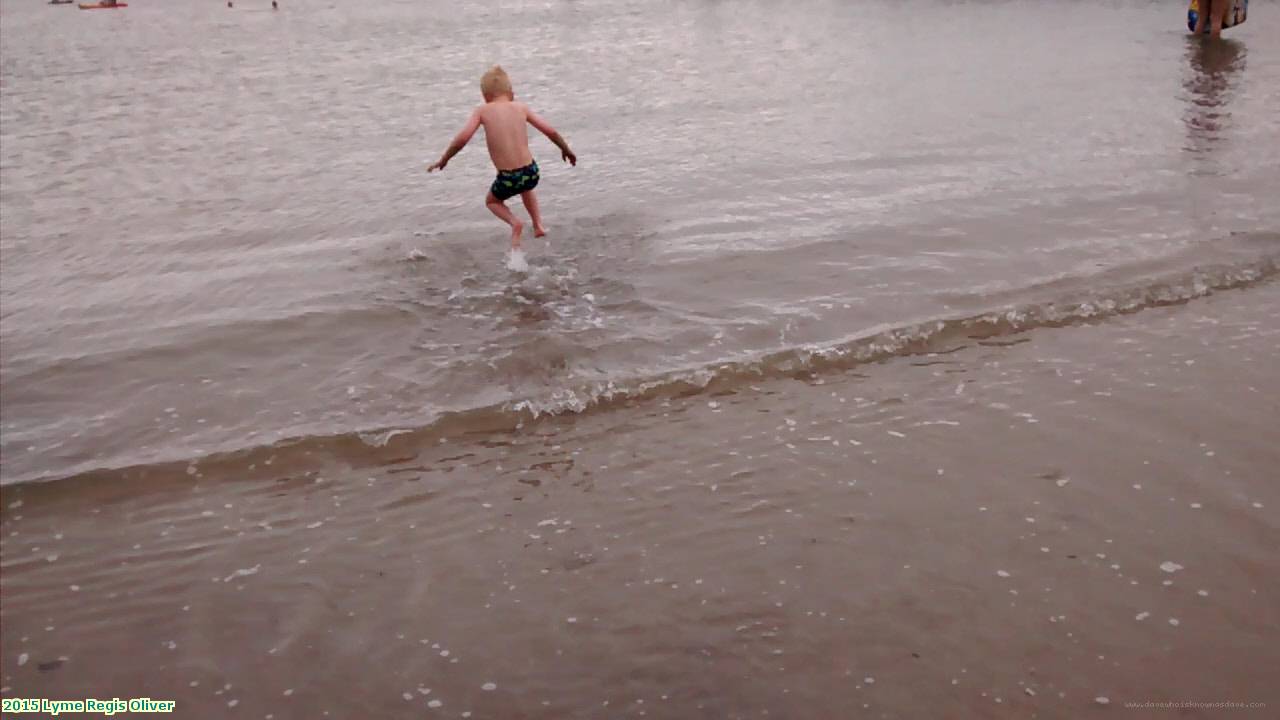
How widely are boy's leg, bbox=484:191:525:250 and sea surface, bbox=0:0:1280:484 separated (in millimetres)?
296

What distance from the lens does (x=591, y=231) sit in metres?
10.2

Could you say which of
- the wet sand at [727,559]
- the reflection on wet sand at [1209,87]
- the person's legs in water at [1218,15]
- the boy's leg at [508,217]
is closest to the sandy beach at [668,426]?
the wet sand at [727,559]

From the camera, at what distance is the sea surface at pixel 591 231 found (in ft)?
22.9

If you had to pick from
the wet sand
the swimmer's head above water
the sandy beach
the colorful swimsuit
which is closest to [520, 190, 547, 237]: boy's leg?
the colorful swimsuit

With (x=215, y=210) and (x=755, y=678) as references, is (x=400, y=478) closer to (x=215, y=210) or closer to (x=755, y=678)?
(x=755, y=678)

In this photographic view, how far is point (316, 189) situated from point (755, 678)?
32.0ft

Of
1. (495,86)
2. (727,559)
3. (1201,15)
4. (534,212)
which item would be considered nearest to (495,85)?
(495,86)

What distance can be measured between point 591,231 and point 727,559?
19.4ft

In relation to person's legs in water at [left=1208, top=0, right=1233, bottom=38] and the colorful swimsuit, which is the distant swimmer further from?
person's legs in water at [left=1208, top=0, right=1233, bottom=38]

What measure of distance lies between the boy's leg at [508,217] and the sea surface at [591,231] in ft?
0.97

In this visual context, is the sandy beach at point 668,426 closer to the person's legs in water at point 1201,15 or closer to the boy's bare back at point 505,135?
the boy's bare back at point 505,135

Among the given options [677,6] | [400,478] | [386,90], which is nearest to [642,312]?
[400,478]

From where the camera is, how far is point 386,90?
62.8 ft

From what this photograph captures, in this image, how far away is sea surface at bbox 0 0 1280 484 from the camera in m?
6.98
